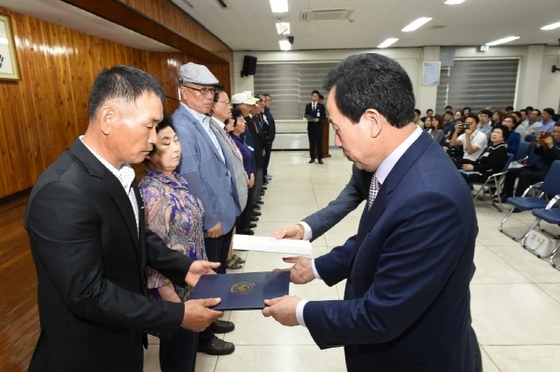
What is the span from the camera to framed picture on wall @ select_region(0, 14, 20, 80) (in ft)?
16.5

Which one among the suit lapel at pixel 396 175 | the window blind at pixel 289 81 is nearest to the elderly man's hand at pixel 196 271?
the suit lapel at pixel 396 175

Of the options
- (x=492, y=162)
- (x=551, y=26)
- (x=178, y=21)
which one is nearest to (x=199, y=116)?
(x=178, y=21)

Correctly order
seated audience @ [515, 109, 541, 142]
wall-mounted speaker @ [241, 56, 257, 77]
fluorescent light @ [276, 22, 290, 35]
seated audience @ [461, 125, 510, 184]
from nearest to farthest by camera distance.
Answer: seated audience @ [461, 125, 510, 184] → fluorescent light @ [276, 22, 290, 35] → seated audience @ [515, 109, 541, 142] → wall-mounted speaker @ [241, 56, 257, 77]

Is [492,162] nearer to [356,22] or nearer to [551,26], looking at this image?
[356,22]

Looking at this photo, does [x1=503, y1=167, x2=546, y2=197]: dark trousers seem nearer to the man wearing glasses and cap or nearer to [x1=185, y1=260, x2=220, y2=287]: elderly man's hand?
the man wearing glasses and cap

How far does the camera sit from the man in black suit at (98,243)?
3.11ft

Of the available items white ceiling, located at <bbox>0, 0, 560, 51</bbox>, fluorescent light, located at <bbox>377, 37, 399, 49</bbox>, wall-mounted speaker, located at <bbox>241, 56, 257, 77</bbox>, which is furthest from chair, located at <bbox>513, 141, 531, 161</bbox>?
wall-mounted speaker, located at <bbox>241, 56, 257, 77</bbox>

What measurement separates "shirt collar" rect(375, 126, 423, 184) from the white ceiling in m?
5.60

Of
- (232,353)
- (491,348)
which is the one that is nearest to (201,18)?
(232,353)

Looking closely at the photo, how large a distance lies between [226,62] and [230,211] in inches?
352

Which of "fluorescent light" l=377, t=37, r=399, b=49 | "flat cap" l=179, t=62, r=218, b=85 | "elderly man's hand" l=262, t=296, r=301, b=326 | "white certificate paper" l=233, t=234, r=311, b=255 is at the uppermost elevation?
"fluorescent light" l=377, t=37, r=399, b=49

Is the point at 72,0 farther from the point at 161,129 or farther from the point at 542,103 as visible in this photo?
the point at 542,103

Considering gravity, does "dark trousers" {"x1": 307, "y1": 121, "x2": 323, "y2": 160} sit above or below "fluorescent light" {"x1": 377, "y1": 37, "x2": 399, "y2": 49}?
below

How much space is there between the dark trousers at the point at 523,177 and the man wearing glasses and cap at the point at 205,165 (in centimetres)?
485
